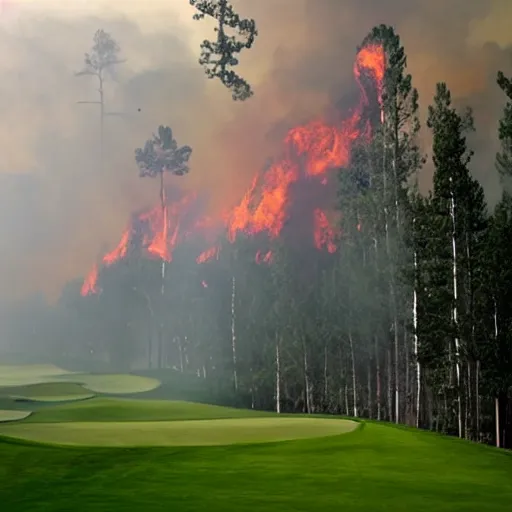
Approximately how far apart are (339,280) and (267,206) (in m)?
1.26

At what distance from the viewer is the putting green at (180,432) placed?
5.54 meters

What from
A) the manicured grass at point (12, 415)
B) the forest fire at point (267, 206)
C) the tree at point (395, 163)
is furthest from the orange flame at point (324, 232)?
the manicured grass at point (12, 415)

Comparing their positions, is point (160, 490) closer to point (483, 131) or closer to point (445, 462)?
point (445, 462)

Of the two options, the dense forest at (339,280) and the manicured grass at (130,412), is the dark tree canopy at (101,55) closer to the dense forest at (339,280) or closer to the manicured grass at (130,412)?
the dense forest at (339,280)

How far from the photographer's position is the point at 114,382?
943cm

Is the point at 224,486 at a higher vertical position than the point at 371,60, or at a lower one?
lower

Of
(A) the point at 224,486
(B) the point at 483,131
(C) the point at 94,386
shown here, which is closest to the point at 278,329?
(C) the point at 94,386

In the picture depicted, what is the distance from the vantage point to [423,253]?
325 inches

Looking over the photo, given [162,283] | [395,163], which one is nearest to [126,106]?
[162,283]

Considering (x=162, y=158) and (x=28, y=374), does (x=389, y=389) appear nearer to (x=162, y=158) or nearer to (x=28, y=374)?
(x=162, y=158)

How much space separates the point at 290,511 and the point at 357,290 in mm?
5706

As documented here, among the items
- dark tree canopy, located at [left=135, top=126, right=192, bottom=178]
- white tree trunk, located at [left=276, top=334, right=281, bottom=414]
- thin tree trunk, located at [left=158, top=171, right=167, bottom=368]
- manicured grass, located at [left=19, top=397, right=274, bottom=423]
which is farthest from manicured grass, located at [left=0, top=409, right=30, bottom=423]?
white tree trunk, located at [left=276, top=334, right=281, bottom=414]

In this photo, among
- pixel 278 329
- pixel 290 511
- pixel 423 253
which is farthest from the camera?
pixel 278 329

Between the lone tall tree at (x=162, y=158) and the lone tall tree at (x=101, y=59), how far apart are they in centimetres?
68
